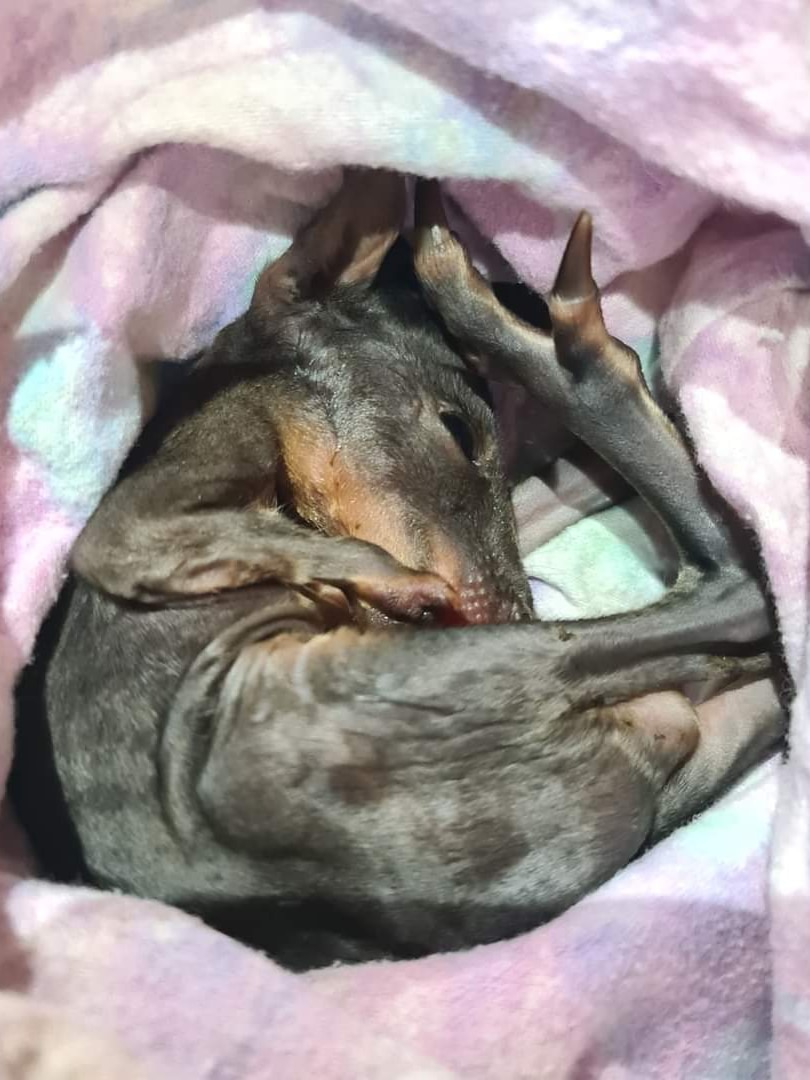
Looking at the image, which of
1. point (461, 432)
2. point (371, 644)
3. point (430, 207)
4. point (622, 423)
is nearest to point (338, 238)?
point (430, 207)

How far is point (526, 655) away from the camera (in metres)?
1.25

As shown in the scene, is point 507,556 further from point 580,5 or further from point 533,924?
point 580,5

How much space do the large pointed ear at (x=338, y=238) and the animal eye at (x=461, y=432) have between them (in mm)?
211

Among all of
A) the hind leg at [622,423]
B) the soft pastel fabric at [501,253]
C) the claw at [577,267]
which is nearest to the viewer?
the soft pastel fabric at [501,253]

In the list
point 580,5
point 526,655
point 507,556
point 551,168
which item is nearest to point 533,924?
point 526,655

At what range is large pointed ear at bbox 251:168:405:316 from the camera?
4.67 ft

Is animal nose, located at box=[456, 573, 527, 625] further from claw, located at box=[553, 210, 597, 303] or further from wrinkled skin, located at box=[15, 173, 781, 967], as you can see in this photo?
claw, located at box=[553, 210, 597, 303]

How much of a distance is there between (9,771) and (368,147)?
2.39 feet

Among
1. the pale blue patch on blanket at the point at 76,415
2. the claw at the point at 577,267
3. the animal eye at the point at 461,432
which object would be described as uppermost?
the claw at the point at 577,267

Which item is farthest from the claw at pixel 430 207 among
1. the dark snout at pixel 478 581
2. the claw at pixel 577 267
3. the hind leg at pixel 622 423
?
the dark snout at pixel 478 581

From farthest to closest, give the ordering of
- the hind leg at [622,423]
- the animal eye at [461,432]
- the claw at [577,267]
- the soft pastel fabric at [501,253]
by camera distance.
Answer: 1. the animal eye at [461,432]
2. the hind leg at [622,423]
3. the claw at [577,267]
4. the soft pastel fabric at [501,253]

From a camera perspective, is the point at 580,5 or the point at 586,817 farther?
the point at 586,817

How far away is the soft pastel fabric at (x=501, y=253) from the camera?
1.12 m

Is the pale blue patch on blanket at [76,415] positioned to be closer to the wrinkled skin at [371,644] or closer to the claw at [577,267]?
the wrinkled skin at [371,644]
